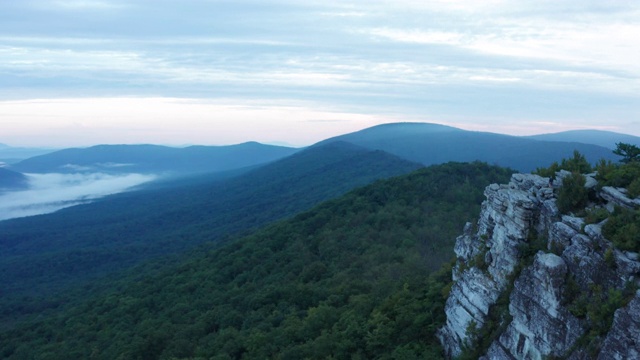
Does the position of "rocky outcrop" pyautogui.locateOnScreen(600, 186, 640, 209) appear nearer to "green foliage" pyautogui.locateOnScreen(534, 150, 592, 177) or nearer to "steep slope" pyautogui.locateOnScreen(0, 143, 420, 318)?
"green foliage" pyautogui.locateOnScreen(534, 150, 592, 177)

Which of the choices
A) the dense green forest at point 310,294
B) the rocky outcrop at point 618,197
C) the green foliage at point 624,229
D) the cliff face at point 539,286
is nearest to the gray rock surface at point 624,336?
the cliff face at point 539,286

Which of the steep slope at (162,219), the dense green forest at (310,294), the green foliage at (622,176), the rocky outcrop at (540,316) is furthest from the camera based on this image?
the steep slope at (162,219)

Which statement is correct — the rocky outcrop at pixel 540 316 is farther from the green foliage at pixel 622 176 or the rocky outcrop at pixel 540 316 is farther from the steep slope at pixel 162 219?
the steep slope at pixel 162 219

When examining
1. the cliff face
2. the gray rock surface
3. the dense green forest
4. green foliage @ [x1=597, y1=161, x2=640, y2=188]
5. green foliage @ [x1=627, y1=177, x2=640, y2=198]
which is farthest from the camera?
the dense green forest

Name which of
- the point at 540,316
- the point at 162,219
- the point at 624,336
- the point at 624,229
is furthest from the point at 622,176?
the point at 162,219

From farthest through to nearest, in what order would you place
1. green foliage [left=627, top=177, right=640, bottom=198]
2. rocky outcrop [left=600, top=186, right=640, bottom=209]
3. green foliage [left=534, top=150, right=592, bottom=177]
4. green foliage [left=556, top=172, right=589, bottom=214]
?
green foliage [left=534, top=150, right=592, bottom=177], green foliage [left=556, top=172, right=589, bottom=214], green foliage [left=627, top=177, right=640, bottom=198], rocky outcrop [left=600, top=186, right=640, bottom=209]

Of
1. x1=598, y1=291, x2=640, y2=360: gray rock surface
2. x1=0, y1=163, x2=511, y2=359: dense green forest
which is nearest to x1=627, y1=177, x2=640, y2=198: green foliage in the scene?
x1=598, y1=291, x2=640, y2=360: gray rock surface
